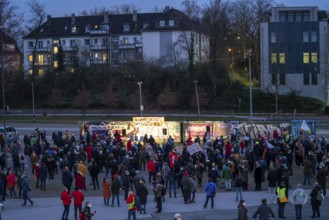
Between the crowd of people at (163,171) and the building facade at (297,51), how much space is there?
40820mm

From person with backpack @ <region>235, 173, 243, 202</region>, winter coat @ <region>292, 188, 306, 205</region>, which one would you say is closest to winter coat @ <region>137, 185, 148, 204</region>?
person with backpack @ <region>235, 173, 243, 202</region>

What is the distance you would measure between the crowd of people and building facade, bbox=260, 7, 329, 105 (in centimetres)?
4082

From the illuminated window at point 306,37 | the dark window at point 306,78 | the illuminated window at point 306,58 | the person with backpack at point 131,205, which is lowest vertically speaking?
the person with backpack at point 131,205

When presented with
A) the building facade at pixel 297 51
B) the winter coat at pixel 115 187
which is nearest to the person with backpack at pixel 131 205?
the winter coat at pixel 115 187

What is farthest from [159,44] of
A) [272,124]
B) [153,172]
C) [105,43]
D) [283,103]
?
[153,172]

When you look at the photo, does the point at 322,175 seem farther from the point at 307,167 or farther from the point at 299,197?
the point at 299,197

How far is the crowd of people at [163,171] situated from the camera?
69.7ft

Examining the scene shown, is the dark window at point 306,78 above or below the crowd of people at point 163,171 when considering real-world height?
above

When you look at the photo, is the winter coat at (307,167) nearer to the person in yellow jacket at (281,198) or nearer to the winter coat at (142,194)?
the person in yellow jacket at (281,198)

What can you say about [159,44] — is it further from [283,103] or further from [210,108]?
[283,103]

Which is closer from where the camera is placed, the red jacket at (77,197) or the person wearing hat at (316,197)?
the person wearing hat at (316,197)

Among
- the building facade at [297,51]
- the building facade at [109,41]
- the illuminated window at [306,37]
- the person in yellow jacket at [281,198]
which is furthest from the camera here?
the building facade at [109,41]

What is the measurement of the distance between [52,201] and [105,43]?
79.7 m

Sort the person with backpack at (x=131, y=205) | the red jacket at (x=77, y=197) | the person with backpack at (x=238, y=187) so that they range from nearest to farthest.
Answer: the person with backpack at (x=131, y=205), the red jacket at (x=77, y=197), the person with backpack at (x=238, y=187)
